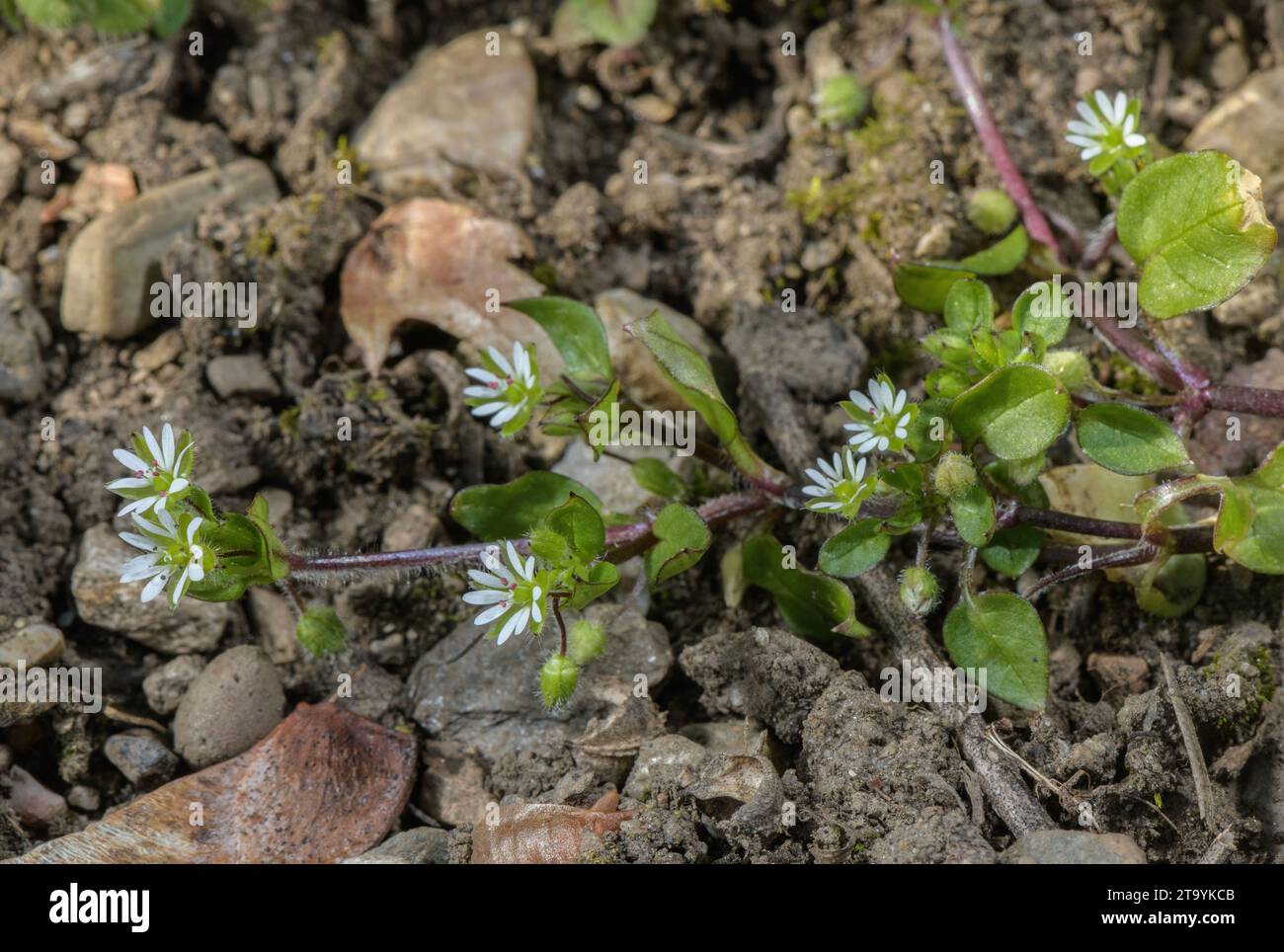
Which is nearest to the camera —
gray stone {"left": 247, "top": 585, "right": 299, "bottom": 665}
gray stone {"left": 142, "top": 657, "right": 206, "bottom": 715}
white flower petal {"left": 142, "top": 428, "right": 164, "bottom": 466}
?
white flower petal {"left": 142, "top": 428, "right": 164, "bottom": 466}

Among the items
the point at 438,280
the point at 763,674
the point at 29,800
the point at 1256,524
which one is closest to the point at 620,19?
the point at 438,280

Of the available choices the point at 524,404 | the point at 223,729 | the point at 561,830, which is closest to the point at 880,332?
the point at 524,404

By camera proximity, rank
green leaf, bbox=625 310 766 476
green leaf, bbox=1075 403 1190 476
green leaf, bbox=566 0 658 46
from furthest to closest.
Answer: green leaf, bbox=566 0 658 46
green leaf, bbox=625 310 766 476
green leaf, bbox=1075 403 1190 476

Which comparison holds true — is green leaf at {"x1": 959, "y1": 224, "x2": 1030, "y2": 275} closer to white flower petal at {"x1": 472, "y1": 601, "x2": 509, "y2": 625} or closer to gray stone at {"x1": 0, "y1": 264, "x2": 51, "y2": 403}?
white flower petal at {"x1": 472, "y1": 601, "x2": 509, "y2": 625}

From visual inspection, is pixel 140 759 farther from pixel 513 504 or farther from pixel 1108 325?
pixel 1108 325

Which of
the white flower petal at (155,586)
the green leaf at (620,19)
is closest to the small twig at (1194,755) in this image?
the white flower petal at (155,586)

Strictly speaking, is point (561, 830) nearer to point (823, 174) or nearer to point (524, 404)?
point (524, 404)

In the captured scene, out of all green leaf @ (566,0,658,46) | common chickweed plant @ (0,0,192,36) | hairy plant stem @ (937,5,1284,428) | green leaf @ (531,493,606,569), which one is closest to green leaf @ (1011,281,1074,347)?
hairy plant stem @ (937,5,1284,428)
